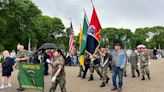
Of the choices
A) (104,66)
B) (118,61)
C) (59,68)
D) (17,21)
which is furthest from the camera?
(17,21)

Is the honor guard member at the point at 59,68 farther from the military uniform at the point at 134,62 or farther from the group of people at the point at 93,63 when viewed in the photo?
the military uniform at the point at 134,62

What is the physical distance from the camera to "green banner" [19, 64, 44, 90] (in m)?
11.2

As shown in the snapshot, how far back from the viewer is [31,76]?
11492 millimetres

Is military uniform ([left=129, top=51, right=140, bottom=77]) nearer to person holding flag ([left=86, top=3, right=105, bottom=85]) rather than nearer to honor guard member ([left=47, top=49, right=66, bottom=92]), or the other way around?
person holding flag ([left=86, top=3, right=105, bottom=85])

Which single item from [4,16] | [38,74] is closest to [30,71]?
[38,74]

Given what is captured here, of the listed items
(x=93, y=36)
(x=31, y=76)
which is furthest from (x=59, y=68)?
(x=93, y=36)

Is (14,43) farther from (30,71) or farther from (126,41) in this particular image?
(126,41)

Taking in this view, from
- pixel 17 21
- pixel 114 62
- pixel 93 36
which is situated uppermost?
pixel 17 21

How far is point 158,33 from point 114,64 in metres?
126

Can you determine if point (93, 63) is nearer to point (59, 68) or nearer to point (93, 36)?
point (93, 36)

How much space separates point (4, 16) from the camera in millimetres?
52969

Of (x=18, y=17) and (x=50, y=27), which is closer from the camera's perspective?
(x=18, y=17)

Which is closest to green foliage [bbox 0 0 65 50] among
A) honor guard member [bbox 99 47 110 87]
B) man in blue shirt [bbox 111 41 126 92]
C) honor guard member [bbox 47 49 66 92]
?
honor guard member [bbox 99 47 110 87]

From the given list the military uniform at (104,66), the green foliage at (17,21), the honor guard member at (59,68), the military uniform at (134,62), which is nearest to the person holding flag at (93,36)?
the military uniform at (104,66)
